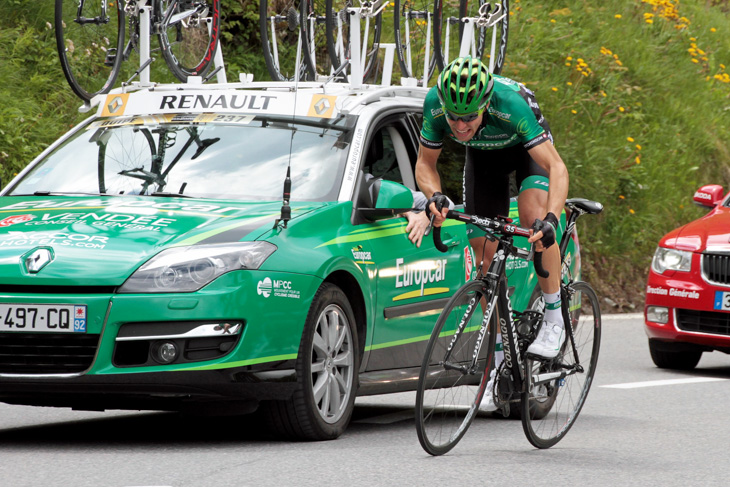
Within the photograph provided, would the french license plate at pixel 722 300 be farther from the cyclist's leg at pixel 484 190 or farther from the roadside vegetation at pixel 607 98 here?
the roadside vegetation at pixel 607 98

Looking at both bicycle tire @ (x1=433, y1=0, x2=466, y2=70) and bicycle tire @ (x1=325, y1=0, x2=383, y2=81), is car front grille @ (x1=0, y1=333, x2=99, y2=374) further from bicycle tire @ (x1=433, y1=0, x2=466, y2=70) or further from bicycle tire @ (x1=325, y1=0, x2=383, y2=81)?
bicycle tire @ (x1=433, y1=0, x2=466, y2=70)

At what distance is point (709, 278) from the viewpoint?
1101 centimetres

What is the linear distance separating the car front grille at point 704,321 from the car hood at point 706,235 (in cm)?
52

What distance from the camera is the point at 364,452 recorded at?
21.2 feet

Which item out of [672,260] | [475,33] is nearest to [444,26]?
[475,33]

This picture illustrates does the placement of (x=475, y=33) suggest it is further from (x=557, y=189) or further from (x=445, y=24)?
(x=557, y=189)

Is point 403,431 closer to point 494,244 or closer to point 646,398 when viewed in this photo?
point 494,244

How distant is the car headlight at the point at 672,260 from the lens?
11.2 metres

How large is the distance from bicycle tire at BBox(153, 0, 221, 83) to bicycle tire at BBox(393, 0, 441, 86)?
1.52m

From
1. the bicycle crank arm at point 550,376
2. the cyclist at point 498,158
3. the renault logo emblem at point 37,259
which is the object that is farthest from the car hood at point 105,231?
the bicycle crank arm at point 550,376

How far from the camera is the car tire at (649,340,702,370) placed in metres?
11.5

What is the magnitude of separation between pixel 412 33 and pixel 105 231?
6.63 meters

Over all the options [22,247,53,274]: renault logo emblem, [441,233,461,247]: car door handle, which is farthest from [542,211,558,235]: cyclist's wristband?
[22,247,53,274]: renault logo emblem

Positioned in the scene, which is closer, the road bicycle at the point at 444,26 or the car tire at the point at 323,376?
the car tire at the point at 323,376
